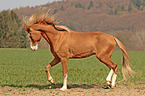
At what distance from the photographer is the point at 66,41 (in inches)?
389

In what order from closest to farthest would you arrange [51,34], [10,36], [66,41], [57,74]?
[66,41], [51,34], [57,74], [10,36]

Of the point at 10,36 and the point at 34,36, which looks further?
the point at 10,36

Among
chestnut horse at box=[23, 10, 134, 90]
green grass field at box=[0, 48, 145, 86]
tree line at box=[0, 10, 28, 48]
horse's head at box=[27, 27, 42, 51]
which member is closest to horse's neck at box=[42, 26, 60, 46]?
chestnut horse at box=[23, 10, 134, 90]

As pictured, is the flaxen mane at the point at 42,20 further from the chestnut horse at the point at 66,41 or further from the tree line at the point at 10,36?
the tree line at the point at 10,36

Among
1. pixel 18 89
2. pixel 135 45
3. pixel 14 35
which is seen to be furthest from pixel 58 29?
pixel 135 45

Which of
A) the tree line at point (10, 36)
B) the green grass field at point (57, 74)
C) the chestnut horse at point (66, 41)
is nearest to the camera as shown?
the chestnut horse at point (66, 41)

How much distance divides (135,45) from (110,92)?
329 ft

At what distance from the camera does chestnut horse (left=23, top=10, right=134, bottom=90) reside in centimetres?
984

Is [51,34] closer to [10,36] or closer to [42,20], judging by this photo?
[42,20]

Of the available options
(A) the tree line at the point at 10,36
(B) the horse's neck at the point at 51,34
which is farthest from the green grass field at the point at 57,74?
(A) the tree line at the point at 10,36

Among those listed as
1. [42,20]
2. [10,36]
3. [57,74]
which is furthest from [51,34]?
[10,36]

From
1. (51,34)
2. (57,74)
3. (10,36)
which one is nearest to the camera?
(51,34)

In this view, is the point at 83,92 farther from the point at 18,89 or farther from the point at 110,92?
the point at 18,89

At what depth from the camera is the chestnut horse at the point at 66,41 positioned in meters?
9.84
